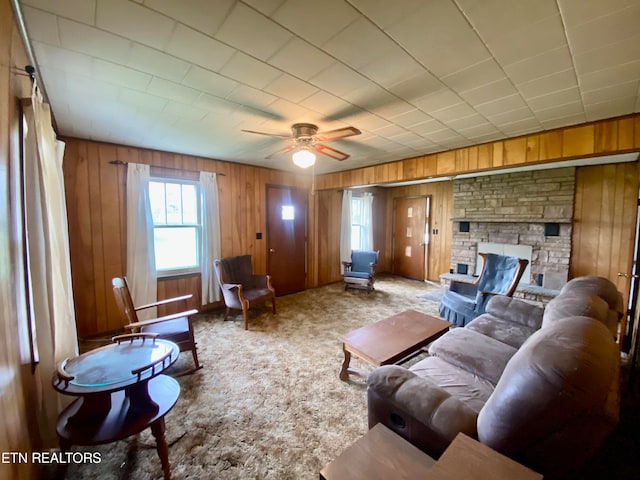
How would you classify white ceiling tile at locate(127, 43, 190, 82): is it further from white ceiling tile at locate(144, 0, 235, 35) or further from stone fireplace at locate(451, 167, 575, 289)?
stone fireplace at locate(451, 167, 575, 289)

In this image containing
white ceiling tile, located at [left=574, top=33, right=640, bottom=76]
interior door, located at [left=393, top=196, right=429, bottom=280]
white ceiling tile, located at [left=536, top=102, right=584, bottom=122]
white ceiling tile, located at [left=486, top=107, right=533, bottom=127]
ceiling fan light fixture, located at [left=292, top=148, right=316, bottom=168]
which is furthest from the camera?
interior door, located at [left=393, top=196, right=429, bottom=280]

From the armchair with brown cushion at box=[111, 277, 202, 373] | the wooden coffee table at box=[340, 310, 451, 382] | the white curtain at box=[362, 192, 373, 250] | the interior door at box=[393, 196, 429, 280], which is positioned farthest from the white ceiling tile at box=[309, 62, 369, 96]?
the interior door at box=[393, 196, 429, 280]

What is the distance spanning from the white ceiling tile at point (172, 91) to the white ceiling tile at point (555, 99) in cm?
247

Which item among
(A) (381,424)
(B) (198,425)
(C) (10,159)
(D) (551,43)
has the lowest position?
(B) (198,425)

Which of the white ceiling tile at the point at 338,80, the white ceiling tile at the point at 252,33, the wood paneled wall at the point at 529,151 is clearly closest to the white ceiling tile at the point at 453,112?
the white ceiling tile at the point at 338,80

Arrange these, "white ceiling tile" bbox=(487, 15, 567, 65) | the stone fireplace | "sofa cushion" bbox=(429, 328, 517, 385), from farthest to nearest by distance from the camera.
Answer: the stone fireplace, "sofa cushion" bbox=(429, 328, 517, 385), "white ceiling tile" bbox=(487, 15, 567, 65)

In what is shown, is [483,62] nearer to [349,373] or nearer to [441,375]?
[441,375]

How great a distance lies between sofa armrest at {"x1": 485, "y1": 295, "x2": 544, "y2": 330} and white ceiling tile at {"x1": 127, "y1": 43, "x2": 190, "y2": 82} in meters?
3.24

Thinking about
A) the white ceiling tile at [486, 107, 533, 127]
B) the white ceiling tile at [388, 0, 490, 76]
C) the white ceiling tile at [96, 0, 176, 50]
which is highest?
the white ceiling tile at [96, 0, 176, 50]

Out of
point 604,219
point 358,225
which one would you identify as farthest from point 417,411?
point 358,225

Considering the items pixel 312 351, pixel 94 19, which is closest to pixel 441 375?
pixel 312 351

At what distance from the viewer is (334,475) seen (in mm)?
1055

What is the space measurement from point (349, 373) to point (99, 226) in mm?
3295

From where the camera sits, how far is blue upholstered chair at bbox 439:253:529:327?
10.2ft
